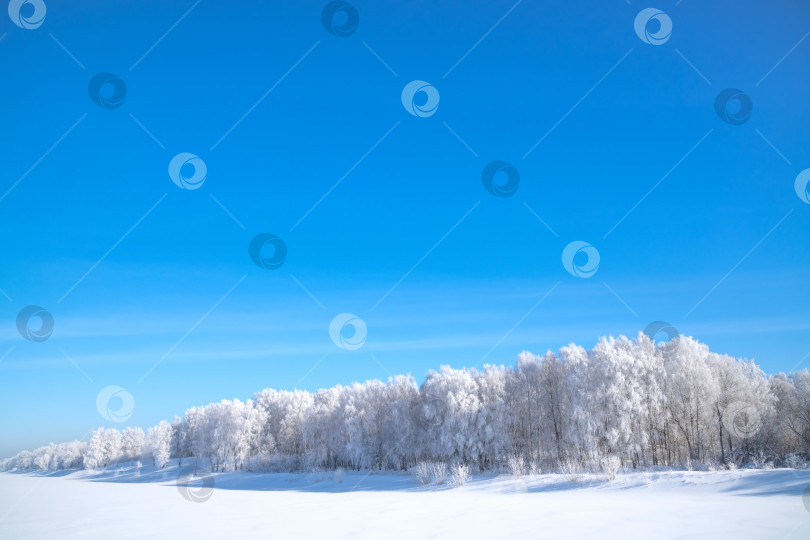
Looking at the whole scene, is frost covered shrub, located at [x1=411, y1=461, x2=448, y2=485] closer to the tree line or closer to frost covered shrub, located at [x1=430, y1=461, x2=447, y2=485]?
frost covered shrub, located at [x1=430, y1=461, x2=447, y2=485]

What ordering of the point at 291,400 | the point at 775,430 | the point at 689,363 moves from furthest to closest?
the point at 291,400, the point at 775,430, the point at 689,363

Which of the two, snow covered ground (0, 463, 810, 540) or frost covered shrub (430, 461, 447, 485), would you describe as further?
frost covered shrub (430, 461, 447, 485)

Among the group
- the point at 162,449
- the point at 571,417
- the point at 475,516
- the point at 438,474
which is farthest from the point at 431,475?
the point at 162,449

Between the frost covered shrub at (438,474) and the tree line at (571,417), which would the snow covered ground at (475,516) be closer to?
the tree line at (571,417)

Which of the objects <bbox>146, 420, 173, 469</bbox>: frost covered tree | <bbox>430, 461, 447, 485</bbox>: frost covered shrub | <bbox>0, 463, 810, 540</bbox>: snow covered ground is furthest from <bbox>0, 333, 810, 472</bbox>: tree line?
<bbox>146, 420, 173, 469</bbox>: frost covered tree

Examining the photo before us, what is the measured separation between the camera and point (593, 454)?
1404 inches

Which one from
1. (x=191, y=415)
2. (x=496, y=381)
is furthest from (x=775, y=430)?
→ (x=191, y=415)

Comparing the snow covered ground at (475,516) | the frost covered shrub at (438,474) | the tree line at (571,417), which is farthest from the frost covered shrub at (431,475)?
the snow covered ground at (475,516)

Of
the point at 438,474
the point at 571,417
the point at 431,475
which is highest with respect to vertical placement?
the point at 571,417

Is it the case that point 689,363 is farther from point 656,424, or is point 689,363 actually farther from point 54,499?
point 54,499

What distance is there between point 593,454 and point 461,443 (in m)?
13.2

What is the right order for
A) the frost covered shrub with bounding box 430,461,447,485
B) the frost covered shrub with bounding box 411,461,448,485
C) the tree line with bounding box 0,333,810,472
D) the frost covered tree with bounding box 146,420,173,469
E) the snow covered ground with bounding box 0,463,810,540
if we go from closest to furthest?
the snow covered ground with bounding box 0,463,810,540 < the frost covered shrub with bounding box 430,461,447,485 < the frost covered shrub with bounding box 411,461,448,485 < the tree line with bounding box 0,333,810,472 < the frost covered tree with bounding box 146,420,173,469

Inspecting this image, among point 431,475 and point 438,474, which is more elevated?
point 438,474

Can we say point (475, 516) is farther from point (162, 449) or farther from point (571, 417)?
point (162, 449)
